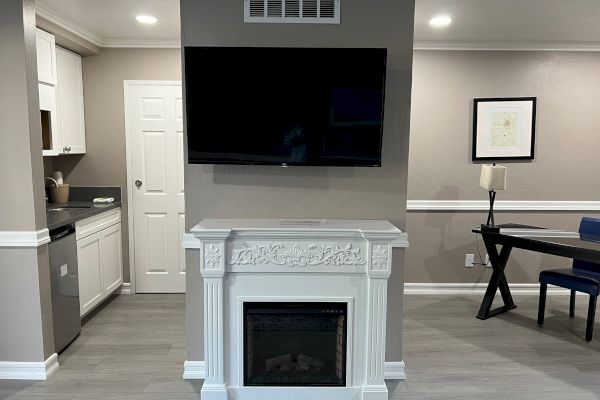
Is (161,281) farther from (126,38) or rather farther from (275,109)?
(275,109)

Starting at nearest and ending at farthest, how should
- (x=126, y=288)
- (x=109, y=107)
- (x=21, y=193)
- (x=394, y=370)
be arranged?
(x=21, y=193) → (x=394, y=370) → (x=109, y=107) → (x=126, y=288)

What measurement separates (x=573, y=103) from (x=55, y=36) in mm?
4559

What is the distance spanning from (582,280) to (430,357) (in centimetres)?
136

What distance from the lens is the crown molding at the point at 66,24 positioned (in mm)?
3001

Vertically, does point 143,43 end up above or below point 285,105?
above

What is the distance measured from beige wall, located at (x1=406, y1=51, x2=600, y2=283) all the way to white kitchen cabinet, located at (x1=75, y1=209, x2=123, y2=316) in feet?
9.02

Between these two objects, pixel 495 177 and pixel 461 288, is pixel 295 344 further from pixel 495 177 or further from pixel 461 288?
pixel 461 288

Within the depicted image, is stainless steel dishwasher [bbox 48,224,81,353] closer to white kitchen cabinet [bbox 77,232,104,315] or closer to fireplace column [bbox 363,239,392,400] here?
white kitchen cabinet [bbox 77,232,104,315]

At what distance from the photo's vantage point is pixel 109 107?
13.4 feet

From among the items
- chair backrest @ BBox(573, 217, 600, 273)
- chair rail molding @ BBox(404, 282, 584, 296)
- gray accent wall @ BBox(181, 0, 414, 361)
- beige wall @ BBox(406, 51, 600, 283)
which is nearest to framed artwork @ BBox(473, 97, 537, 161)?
beige wall @ BBox(406, 51, 600, 283)

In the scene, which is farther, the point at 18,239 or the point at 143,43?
the point at 143,43

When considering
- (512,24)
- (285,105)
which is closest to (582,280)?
(512,24)

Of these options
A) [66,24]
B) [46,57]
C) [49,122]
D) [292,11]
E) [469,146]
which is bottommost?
[469,146]

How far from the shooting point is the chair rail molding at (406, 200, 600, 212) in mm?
4230
